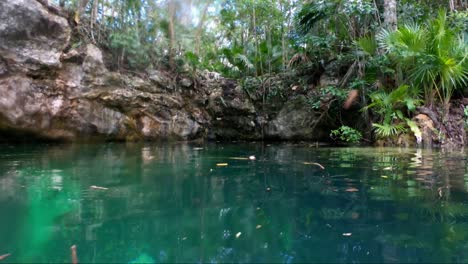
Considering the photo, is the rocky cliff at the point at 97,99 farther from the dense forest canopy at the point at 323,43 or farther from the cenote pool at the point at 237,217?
the cenote pool at the point at 237,217

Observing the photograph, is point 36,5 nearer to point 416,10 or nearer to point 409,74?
point 409,74

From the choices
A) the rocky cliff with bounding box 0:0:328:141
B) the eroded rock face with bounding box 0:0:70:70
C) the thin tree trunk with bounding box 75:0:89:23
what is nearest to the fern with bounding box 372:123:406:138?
the rocky cliff with bounding box 0:0:328:141

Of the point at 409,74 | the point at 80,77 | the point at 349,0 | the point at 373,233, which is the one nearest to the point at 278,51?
the point at 349,0

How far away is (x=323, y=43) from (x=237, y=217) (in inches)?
326

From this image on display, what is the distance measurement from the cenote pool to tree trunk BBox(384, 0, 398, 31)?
5972mm

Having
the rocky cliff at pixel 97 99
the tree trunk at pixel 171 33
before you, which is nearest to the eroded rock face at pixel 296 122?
the rocky cliff at pixel 97 99

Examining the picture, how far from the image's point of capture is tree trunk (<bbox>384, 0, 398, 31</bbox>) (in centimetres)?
843

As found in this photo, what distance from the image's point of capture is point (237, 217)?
6.80ft

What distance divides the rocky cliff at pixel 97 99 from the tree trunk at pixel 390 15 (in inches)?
133

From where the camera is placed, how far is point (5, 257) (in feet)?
4.76

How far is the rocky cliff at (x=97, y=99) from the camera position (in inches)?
334

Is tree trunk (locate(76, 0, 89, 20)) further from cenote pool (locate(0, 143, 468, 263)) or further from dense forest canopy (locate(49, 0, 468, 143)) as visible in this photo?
cenote pool (locate(0, 143, 468, 263))

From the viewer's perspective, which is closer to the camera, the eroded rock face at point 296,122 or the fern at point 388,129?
→ the fern at point 388,129

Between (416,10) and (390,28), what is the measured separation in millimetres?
1690
